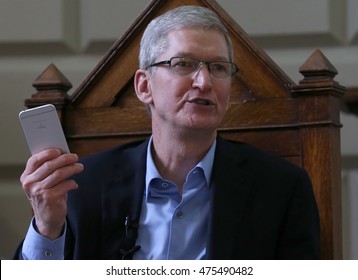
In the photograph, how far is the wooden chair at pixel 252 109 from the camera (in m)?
1.26

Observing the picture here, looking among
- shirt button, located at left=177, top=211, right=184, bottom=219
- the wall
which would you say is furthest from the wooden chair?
the wall

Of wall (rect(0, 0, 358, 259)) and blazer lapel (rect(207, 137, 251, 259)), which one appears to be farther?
wall (rect(0, 0, 358, 259))

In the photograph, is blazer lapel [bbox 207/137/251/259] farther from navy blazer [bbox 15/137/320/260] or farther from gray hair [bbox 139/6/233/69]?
gray hair [bbox 139/6/233/69]

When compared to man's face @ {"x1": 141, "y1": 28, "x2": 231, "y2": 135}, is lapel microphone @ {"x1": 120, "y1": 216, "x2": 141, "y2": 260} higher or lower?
lower

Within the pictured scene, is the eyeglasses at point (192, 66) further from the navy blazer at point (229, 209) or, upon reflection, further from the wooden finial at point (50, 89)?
the wooden finial at point (50, 89)

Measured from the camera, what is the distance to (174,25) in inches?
45.9

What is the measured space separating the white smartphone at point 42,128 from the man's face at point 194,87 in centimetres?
17

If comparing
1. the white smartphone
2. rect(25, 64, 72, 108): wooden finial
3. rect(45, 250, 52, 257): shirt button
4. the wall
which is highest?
the wall

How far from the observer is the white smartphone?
1.05 metres

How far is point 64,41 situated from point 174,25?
26.8 inches

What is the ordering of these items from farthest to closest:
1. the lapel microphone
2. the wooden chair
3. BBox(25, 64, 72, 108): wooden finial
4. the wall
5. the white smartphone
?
the wall, BBox(25, 64, 72, 108): wooden finial, the wooden chair, the lapel microphone, the white smartphone

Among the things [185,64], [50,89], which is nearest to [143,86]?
[185,64]

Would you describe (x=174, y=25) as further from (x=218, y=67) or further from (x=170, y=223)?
(x=170, y=223)
